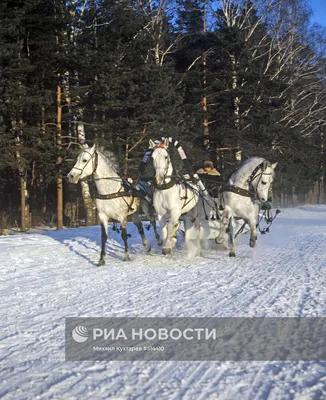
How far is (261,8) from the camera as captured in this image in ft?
94.7

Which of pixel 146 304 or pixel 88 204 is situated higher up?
pixel 88 204

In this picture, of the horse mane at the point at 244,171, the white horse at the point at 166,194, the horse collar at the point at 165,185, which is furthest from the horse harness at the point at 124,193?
the horse mane at the point at 244,171

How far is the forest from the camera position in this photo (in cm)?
1833

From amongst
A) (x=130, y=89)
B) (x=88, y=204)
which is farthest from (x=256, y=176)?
(x=88, y=204)

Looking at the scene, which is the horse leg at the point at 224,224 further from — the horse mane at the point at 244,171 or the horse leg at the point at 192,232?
the horse mane at the point at 244,171

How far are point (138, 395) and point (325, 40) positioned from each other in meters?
36.8

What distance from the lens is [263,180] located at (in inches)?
380

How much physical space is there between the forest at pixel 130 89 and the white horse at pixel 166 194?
1016 cm

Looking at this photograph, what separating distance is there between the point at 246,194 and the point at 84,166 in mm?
3524

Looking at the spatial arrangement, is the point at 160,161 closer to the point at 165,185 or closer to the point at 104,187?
the point at 165,185

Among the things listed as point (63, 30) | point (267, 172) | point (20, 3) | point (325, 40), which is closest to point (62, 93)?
point (63, 30)

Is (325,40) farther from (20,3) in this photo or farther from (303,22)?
(20,3)

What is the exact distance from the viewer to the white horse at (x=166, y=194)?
8.80 m

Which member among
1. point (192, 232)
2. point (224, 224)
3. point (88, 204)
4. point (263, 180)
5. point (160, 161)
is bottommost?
point (88, 204)
